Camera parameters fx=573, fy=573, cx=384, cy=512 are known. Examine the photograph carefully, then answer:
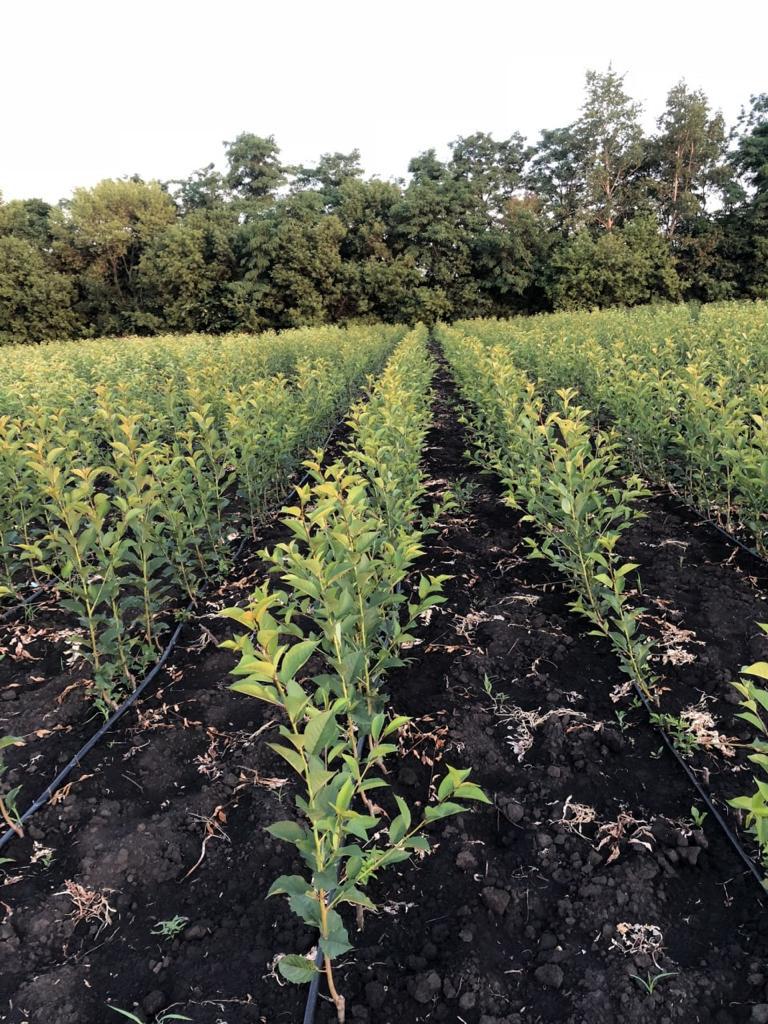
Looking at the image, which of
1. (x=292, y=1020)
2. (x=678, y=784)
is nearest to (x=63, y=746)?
(x=292, y=1020)

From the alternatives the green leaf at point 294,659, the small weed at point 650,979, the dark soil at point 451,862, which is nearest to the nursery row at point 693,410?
the dark soil at point 451,862

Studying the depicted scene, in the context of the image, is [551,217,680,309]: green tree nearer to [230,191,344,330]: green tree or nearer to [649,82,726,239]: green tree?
[649,82,726,239]: green tree

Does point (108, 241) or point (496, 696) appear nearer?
point (496, 696)

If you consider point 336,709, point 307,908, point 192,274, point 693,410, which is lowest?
point 307,908

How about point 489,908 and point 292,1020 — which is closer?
point 292,1020

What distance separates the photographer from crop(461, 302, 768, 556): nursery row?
3.76 metres

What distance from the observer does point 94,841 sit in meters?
2.15

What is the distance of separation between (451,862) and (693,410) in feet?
11.9

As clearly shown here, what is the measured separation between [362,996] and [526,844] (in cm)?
73

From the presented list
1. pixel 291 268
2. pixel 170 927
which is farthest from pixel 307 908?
pixel 291 268

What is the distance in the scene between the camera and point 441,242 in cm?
3497

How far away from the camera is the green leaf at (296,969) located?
1344 millimetres

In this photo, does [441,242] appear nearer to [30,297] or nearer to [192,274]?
[192,274]

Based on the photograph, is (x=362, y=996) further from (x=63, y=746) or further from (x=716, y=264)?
(x=716, y=264)
